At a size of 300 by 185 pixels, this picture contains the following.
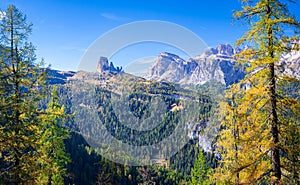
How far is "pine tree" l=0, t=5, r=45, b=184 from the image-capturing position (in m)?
12.6

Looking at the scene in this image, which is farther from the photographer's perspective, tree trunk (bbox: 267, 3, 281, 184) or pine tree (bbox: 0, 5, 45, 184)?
pine tree (bbox: 0, 5, 45, 184)

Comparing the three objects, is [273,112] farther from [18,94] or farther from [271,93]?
[18,94]

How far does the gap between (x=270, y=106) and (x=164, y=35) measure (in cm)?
9094

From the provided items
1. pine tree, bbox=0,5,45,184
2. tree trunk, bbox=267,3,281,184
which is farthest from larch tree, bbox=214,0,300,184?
pine tree, bbox=0,5,45,184

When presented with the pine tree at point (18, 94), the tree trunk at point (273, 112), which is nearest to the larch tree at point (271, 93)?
the tree trunk at point (273, 112)

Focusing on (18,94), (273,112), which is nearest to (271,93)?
(273,112)

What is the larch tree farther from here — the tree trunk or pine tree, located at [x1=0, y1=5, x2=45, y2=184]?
pine tree, located at [x1=0, y1=5, x2=45, y2=184]

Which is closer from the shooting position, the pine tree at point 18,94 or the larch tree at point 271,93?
the larch tree at point 271,93

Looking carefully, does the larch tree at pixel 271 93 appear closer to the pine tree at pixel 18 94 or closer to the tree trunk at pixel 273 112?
the tree trunk at pixel 273 112

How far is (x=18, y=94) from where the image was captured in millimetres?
13859

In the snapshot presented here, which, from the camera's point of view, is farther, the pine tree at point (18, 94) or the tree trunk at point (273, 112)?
the pine tree at point (18, 94)

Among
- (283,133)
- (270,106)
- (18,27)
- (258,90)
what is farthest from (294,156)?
(18,27)

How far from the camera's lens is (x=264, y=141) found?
1102 cm

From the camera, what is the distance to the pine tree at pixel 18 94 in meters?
12.6
